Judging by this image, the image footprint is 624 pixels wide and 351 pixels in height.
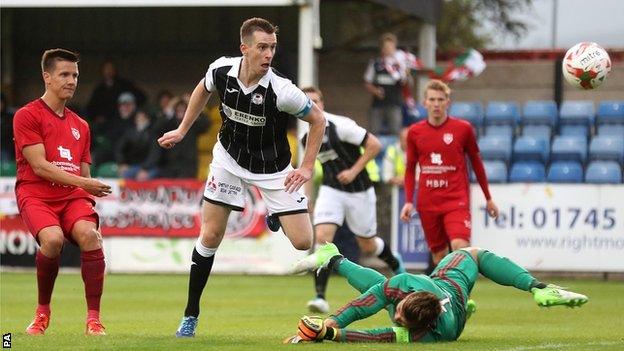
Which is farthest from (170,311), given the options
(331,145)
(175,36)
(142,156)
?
(175,36)

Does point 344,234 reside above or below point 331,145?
below

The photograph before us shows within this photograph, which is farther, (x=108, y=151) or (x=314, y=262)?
(x=108, y=151)

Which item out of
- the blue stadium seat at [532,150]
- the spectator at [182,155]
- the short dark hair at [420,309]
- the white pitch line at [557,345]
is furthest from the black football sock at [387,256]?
the spectator at [182,155]

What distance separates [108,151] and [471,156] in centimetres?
1083

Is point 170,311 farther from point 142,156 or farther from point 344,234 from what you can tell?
point 142,156

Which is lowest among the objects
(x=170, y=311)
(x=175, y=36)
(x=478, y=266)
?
(x=170, y=311)

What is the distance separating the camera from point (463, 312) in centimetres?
936

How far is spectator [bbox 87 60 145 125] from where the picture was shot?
80.7 feet

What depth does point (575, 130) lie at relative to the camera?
22047 mm

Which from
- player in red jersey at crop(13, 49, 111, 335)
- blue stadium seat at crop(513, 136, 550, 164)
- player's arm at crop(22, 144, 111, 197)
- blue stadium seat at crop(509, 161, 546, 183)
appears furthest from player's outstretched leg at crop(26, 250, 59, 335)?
blue stadium seat at crop(513, 136, 550, 164)

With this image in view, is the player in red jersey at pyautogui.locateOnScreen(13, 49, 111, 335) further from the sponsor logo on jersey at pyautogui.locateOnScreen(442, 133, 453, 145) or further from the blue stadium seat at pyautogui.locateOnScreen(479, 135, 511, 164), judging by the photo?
the blue stadium seat at pyautogui.locateOnScreen(479, 135, 511, 164)

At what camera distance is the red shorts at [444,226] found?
13250 mm

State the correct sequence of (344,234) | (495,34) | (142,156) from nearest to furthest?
1. (344,234)
2. (142,156)
3. (495,34)

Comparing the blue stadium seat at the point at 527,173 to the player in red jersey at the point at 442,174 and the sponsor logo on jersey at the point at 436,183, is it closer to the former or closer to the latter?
the player in red jersey at the point at 442,174
